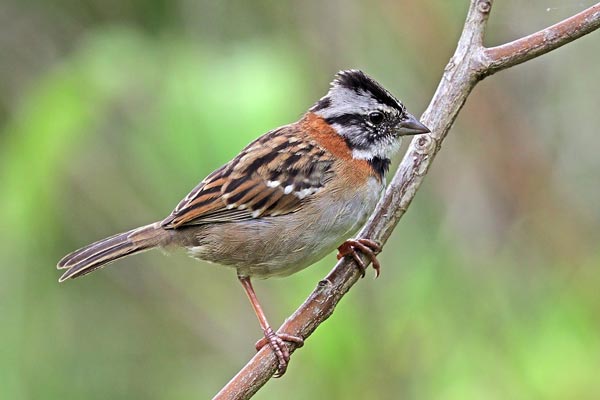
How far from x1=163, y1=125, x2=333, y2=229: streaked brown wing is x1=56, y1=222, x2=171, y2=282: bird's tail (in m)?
0.07

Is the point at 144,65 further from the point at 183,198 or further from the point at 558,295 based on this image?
the point at 558,295

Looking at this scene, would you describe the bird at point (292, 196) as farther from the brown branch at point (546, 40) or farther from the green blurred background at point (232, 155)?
the brown branch at point (546, 40)

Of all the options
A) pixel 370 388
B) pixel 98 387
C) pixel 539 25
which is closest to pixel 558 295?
pixel 370 388

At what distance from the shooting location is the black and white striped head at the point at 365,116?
3910 mm

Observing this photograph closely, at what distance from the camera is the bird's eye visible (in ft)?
13.0

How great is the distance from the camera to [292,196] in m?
3.89

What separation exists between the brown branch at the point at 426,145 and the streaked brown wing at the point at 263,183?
0.33 metres

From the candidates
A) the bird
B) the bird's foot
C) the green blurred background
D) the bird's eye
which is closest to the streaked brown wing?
the bird

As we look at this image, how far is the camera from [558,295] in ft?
13.7

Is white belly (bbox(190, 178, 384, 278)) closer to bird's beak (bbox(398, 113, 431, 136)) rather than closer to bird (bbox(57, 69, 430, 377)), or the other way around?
→ bird (bbox(57, 69, 430, 377))

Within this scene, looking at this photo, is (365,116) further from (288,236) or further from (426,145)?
(288,236)

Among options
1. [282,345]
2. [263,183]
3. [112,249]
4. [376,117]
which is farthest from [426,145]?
[112,249]

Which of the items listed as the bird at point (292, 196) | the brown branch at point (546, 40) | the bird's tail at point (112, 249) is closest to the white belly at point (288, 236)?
the bird at point (292, 196)

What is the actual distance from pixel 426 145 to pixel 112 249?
4.79 ft
